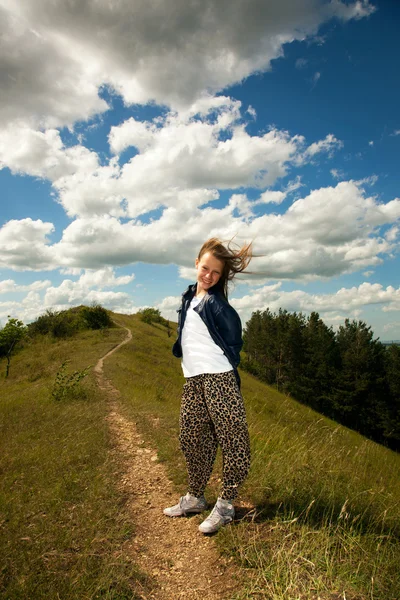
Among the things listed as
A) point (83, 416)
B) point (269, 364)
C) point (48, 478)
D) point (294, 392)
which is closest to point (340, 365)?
point (294, 392)

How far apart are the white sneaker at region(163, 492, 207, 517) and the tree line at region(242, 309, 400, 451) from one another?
40.4 metres

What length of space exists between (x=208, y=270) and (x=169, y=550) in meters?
2.70

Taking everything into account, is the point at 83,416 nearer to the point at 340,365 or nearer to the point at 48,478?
the point at 48,478

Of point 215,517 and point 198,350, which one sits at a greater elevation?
point 198,350

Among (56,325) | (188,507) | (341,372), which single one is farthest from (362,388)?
(188,507)

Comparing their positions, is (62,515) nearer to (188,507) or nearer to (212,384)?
(188,507)

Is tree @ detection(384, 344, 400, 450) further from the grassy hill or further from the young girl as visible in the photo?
the young girl

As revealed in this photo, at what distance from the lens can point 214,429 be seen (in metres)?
3.53

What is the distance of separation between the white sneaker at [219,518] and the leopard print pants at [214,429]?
3.1 inches

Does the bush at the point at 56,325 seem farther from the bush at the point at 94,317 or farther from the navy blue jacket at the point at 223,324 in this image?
the navy blue jacket at the point at 223,324

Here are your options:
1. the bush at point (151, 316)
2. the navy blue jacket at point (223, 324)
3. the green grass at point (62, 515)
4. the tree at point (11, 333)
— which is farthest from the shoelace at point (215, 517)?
the bush at point (151, 316)

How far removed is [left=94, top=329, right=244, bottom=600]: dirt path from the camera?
2666mm

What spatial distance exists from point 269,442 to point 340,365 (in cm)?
4533

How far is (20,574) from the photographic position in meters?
2.78
